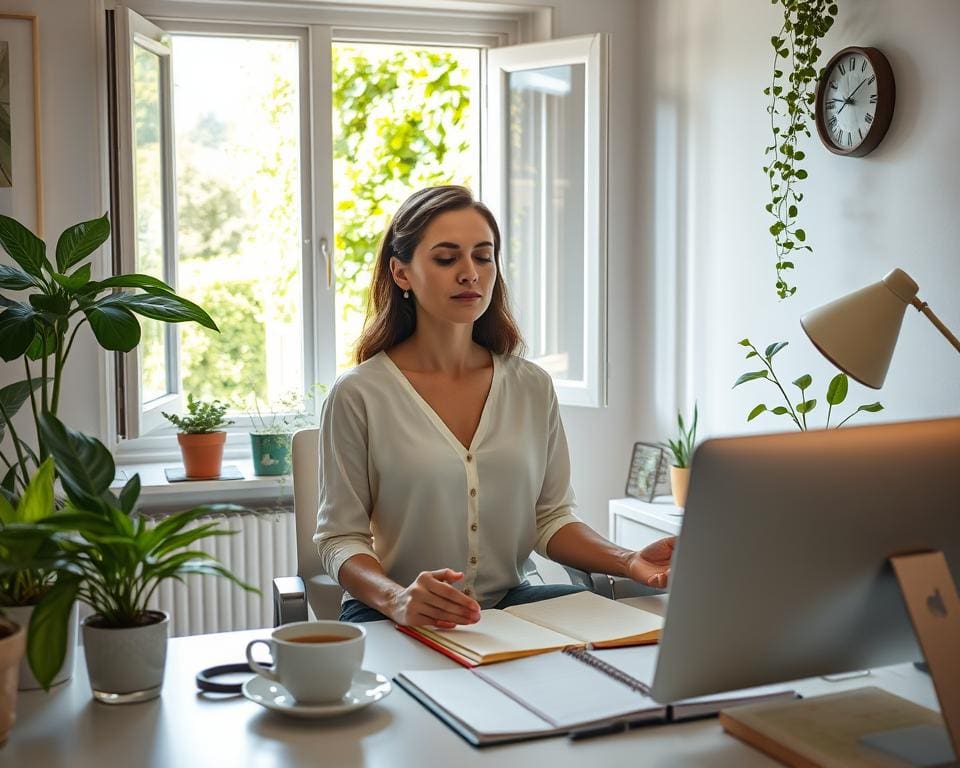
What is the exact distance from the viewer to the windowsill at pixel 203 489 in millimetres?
3189

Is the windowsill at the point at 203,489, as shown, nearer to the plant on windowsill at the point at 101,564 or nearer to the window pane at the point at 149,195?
the window pane at the point at 149,195

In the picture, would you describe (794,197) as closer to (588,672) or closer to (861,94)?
(861,94)

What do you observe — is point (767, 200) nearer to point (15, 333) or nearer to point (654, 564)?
point (654, 564)

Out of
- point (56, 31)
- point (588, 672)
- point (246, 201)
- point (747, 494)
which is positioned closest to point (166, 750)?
point (588, 672)

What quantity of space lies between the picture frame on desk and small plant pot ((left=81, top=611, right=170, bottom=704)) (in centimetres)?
215

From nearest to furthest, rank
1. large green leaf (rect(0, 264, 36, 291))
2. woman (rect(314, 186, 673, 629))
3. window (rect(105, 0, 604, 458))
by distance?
woman (rect(314, 186, 673, 629)) → large green leaf (rect(0, 264, 36, 291)) → window (rect(105, 0, 604, 458))

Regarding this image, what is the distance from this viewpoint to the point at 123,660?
1299 mm

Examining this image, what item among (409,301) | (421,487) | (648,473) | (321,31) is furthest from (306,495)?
(321,31)

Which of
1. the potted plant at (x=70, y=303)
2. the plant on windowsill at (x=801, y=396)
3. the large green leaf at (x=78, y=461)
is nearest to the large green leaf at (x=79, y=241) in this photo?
the potted plant at (x=70, y=303)

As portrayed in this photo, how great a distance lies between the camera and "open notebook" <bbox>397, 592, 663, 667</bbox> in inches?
57.8

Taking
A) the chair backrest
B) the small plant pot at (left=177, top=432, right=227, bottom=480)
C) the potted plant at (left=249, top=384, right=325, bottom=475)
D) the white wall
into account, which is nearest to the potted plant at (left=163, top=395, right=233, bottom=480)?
the small plant pot at (left=177, top=432, right=227, bottom=480)

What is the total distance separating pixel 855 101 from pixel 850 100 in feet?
0.05

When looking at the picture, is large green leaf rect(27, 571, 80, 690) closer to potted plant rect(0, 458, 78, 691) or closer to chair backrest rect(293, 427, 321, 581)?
potted plant rect(0, 458, 78, 691)

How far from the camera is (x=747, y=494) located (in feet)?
3.53
